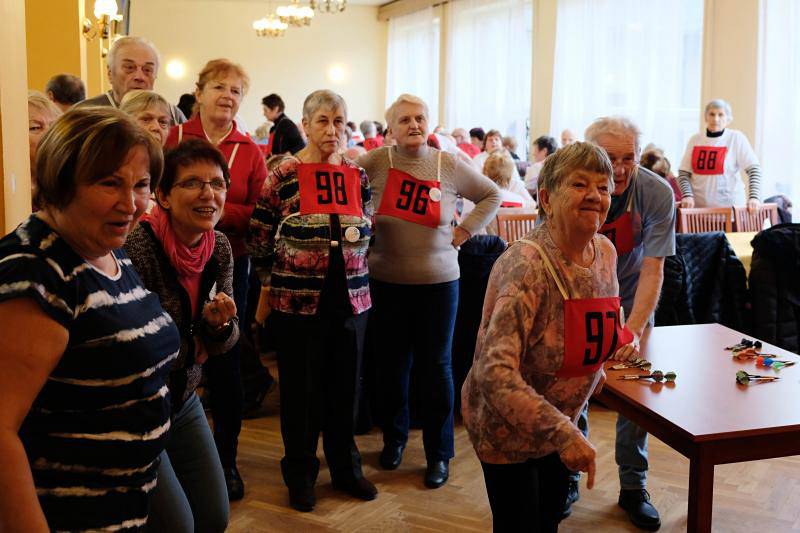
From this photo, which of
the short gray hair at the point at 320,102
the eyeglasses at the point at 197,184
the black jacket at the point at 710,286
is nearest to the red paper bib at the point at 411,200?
the short gray hair at the point at 320,102

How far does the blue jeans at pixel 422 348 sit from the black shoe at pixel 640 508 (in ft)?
2.37

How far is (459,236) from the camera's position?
3305 millimetres

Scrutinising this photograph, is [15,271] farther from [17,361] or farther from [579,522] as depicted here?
[579,522]

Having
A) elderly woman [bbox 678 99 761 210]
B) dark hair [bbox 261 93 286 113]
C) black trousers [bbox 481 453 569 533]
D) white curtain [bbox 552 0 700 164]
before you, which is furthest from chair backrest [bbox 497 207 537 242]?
white curtain [bbox 552 0 700 164]

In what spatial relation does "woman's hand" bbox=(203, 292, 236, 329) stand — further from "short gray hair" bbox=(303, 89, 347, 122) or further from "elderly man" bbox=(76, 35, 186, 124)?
"elderly man" bbox=(76, 35, 186, 124)

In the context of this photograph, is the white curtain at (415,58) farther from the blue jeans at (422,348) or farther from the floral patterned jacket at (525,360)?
the floral patterned jacket at (525,360)

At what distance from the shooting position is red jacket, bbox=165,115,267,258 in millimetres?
2998

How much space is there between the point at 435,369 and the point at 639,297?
954 millimetres

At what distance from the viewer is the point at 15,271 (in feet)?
3.77

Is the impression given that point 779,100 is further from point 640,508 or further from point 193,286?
point 193,286

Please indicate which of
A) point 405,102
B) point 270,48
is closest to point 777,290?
point 405,102

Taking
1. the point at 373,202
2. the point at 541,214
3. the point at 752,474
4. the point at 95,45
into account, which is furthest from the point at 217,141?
the point at 95,45

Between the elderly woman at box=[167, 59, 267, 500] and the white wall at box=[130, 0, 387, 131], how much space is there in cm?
1304

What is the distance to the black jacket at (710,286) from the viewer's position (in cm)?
435
